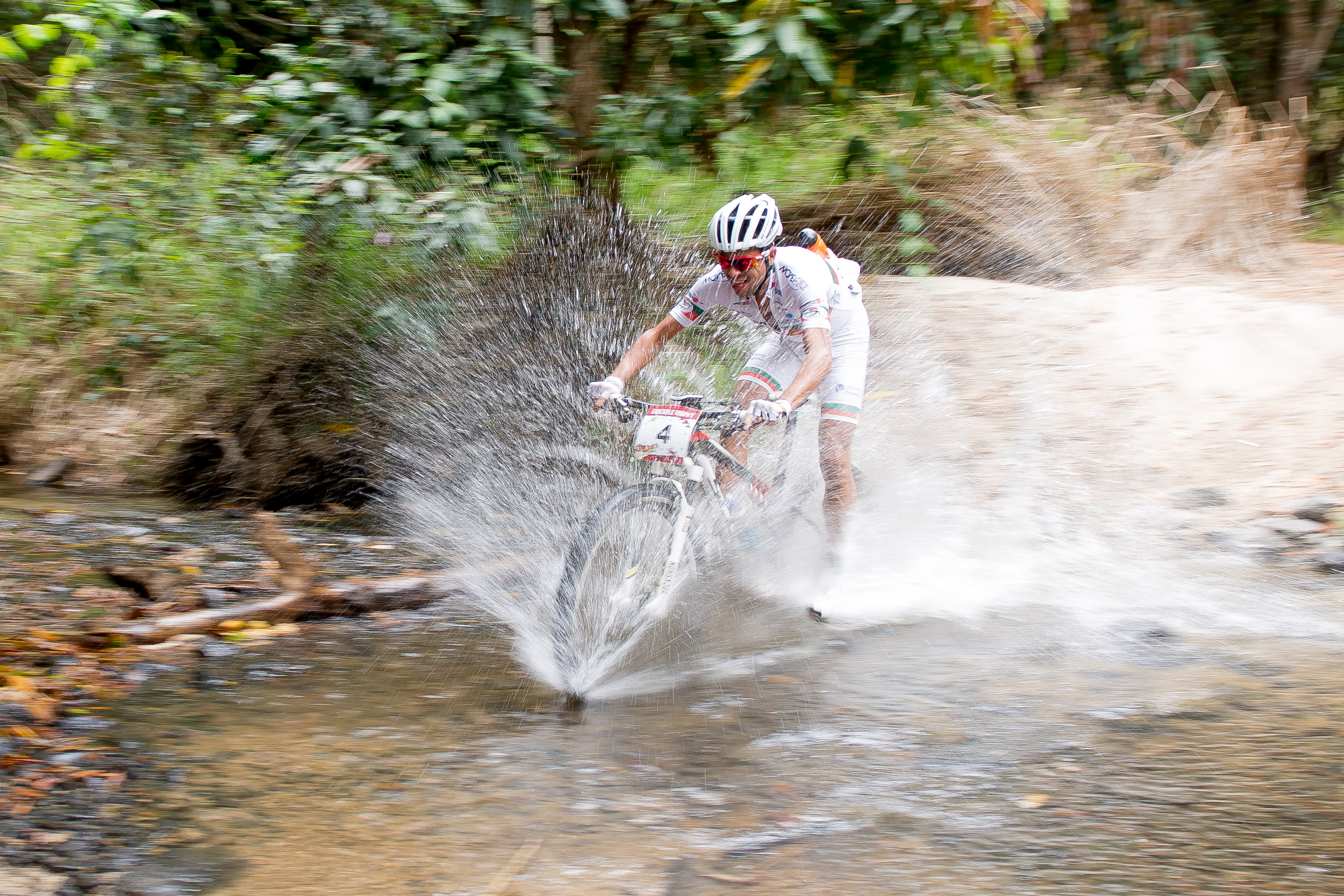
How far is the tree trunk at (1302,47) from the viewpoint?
39.4 feet

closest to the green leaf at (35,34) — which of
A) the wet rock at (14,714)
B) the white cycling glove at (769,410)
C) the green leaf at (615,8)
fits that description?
the green leaf at (615,8)

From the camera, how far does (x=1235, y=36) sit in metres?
12.6

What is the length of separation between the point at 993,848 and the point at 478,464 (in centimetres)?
563

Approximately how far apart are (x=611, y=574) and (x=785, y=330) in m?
1.65

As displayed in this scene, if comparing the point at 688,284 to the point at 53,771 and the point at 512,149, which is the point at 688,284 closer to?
the point at 512,149

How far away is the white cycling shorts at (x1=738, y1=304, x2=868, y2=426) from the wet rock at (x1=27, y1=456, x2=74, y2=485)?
5.87 meters

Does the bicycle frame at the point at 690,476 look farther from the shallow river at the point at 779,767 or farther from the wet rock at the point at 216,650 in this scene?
the wet rock at the point at 216,650

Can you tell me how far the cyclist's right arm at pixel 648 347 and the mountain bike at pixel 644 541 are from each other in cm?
43

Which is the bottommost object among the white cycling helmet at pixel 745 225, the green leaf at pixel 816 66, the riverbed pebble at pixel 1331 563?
the riverbed pebble at pixel 1331 563

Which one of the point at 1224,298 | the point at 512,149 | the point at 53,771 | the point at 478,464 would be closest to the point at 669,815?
the point at 53,771

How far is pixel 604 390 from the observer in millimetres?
5133

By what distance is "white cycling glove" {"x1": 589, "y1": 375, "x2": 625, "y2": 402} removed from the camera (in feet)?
16.8

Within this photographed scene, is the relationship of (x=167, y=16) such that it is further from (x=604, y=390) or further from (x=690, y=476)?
(x=690, y=476)

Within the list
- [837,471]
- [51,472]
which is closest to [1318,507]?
[837,471]
